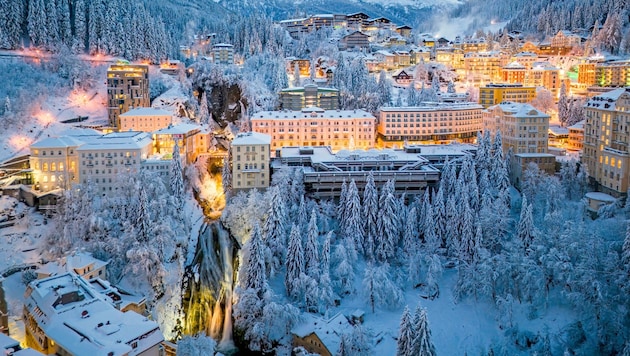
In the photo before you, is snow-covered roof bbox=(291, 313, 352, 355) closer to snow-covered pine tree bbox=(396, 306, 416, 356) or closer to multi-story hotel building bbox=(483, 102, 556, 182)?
snow-covered pine tree bbox=(396, 306, 416, 356)

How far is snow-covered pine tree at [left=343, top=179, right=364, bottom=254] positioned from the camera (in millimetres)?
67938

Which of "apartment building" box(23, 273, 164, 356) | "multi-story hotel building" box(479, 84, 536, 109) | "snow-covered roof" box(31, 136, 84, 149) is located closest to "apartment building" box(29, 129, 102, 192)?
"snow-covered roof" box(31, 136, 84, 149)

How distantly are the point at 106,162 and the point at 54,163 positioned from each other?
6620 mm

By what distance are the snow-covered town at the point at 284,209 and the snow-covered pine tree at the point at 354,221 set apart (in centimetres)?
36

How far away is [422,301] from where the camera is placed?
2440 inches

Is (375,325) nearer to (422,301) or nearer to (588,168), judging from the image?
(422,301)

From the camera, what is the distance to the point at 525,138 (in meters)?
86.1

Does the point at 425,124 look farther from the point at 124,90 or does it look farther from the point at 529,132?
the point at 124,90

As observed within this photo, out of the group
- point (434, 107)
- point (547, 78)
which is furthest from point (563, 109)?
point (434, 107)

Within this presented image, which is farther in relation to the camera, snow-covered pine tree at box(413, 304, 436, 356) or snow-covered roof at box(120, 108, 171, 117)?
snow-covered roof at box(120, 108, 171, 117)

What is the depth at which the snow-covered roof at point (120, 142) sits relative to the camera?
75.6 m

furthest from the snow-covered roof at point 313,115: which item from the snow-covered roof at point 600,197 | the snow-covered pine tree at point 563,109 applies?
the snow-covered pine tree at point 563,109

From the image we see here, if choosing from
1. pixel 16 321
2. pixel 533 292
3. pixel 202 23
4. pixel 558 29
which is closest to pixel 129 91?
pixel 16 321

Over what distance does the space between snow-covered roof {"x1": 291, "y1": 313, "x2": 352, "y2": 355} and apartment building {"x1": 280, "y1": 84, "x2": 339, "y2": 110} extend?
63802 mm
